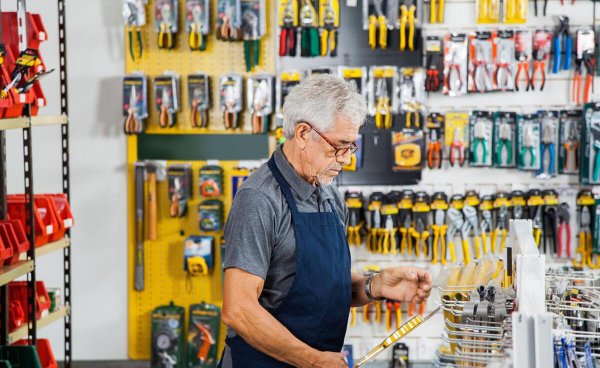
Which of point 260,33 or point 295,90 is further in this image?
point 260,33

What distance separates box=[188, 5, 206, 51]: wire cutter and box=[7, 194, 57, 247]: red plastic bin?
1.85 meters

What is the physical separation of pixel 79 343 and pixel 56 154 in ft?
4.17

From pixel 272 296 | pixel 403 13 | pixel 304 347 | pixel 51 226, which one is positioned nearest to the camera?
pixel 304 347

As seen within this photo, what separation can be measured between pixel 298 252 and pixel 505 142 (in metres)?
3.21

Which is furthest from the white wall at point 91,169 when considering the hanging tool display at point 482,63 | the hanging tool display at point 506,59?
the hanging tool display at point 506,59

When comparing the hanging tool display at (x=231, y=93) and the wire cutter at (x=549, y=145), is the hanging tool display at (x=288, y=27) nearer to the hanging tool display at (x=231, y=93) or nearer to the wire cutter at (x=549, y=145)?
the hanging tool display at (x=231, y=93)

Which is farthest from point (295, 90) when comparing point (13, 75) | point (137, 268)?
point (137, 268)

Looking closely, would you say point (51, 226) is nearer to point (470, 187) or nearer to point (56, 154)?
point (56, 154)

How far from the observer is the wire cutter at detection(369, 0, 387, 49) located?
5.70m

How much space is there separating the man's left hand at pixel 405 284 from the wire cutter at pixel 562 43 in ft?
10.1

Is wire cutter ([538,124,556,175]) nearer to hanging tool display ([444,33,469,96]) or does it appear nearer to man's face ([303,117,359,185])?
hanging tool display ([444,33,469,96])

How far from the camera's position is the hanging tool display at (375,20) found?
570 centimetres

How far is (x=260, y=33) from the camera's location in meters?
5.78

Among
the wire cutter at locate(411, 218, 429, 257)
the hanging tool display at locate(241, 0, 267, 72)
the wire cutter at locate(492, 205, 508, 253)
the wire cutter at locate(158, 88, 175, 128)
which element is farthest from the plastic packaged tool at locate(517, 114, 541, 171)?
the wire cutter at locate(158, 88, 175, 128)
